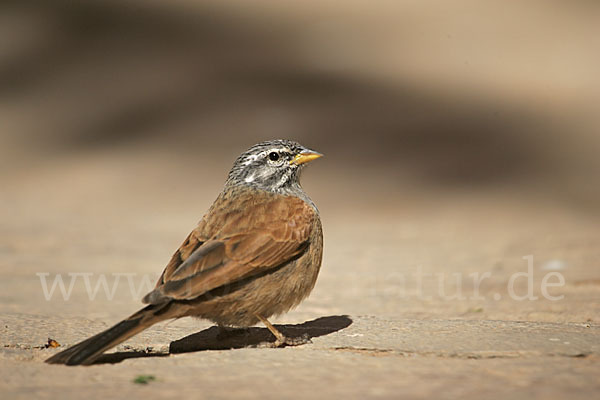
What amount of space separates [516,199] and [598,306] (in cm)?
583

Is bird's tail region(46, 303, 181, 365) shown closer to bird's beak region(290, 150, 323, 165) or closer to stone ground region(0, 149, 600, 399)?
stone ground region(0, 149, 600, 399)

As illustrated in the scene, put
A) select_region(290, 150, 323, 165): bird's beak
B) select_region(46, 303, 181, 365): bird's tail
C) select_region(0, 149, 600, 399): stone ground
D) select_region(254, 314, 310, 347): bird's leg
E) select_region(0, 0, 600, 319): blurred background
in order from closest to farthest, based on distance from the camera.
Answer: select_region(0, 149, 600, 399): stone ground
select_region(46, 303, 181, 365): bird's tail
select_region(254, 314, 310, 347): bird's leg
select_region(290, 150, 323, 165): bird's beak
select_region(0, 0, 600, 319): blurred background

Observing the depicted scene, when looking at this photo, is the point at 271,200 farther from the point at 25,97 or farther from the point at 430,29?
the point at 430,29

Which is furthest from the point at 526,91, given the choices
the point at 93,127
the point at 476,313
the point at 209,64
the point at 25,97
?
the point at 476,313

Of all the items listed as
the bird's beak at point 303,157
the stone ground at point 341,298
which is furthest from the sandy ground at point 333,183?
the bird's beak at point 303,157

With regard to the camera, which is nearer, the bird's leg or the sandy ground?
the sandy ground

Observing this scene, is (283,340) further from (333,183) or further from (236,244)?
(333,183)

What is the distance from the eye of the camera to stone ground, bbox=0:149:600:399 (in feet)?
10.7

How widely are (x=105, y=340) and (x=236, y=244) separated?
88cm

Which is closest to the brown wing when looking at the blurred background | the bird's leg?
the bird's leg

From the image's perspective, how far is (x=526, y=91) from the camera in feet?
54.6

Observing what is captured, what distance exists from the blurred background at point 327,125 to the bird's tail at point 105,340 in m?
2.56

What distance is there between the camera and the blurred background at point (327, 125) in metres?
9.19

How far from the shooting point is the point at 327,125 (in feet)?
48.5
